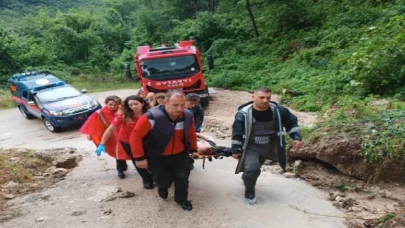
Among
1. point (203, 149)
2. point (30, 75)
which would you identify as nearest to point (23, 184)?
point (203, 149)

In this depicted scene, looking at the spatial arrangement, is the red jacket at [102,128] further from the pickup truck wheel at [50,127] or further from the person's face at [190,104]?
the pickup truck wheel at [50,127]

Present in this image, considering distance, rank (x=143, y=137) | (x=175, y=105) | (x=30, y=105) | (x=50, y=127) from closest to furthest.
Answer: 1. (x=175, y=105)
2. (x=143, y=137)
3. (x=50, y=127)
4. (x=30, y=105)

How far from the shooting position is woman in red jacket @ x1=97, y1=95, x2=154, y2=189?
15.5 feet

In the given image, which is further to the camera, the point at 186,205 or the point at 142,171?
the point at 142,171

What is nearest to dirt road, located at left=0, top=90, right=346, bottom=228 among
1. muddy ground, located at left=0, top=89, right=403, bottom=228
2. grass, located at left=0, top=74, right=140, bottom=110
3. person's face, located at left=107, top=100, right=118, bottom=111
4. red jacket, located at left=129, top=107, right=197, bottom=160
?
muddy ground, located at left=0, top=89, right=403, bottom=228

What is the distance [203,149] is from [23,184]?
9.95 feet

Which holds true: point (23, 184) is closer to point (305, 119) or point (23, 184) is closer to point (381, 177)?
point (381, 177)

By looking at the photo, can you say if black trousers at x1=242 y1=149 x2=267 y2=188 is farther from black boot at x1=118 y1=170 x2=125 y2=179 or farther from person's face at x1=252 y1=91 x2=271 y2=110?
black boot at x1=118 y1=170 x2=125 y2=179

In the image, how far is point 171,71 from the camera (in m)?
11.8

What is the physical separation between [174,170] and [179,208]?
1.49 ft

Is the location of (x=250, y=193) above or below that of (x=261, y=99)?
below

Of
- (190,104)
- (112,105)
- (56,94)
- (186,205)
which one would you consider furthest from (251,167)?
(56,94)

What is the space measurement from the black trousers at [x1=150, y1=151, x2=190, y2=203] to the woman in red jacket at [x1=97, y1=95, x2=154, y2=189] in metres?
0.70

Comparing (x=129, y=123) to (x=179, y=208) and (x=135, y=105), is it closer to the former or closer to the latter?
(x=135, y=105)
